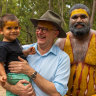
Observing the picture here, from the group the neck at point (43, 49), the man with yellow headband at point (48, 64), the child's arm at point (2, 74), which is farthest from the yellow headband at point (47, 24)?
the child's arm at point (2, 74)

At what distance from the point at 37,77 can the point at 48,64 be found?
10.2 inches

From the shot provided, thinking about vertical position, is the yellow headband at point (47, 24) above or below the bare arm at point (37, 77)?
above

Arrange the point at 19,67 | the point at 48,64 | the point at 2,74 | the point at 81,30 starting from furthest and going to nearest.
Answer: the point at 81,30, the point at 48,64, the point at 19,67, the point at 2,74

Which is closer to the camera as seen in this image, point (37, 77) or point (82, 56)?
point (37, 77)

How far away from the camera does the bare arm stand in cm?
254

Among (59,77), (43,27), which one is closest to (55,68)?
(59,77)

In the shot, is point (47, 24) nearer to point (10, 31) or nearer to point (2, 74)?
point (10, 31)

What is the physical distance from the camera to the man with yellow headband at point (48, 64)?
2.56 meters

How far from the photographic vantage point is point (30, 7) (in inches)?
791

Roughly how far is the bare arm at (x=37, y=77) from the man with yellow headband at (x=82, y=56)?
25.0 inches

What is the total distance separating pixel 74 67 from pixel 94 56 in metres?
0.35

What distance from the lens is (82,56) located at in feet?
10.2

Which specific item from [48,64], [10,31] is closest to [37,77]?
[48,64]

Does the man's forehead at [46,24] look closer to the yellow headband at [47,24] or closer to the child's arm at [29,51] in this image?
the yellow headband at [47,24]
